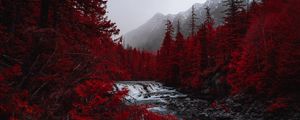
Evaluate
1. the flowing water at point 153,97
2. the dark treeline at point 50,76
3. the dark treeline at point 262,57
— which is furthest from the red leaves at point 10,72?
the dark treeline at point 262,57

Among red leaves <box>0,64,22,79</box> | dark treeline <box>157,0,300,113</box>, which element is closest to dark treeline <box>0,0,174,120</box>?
red leaves <box>0,64,22,79</box>

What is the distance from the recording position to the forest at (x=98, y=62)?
561 centimetres

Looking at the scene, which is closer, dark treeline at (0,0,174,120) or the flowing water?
dark treeline at (0,0,174,120)

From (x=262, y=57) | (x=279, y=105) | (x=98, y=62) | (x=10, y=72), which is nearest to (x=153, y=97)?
(x=262, y=57)

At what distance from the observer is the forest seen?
5613 millimetres

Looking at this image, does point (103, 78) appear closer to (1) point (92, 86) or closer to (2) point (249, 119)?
(1) point (92, 86)

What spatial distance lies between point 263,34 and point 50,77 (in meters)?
18.2

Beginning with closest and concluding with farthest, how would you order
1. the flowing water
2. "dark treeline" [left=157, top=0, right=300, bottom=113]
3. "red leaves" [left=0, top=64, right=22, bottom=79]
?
"red leaves" [left=0, top=64, right=22, bottom=79], "dark treeline" [left=157, top=0, right=300, bottom=113], the flowing water

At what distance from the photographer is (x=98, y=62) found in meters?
6.36

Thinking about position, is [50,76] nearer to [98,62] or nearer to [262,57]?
[98,62]

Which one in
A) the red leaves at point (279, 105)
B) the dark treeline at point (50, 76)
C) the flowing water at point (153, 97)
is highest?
the dark treeline at point (50, 76)

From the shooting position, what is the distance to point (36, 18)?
10.8m

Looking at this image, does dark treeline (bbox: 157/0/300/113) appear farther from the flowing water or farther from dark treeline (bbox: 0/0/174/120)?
dark treeline (bbox: 0/0/174/120)

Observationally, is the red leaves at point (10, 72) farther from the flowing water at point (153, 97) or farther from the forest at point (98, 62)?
the flowing water at point (153, 97)
